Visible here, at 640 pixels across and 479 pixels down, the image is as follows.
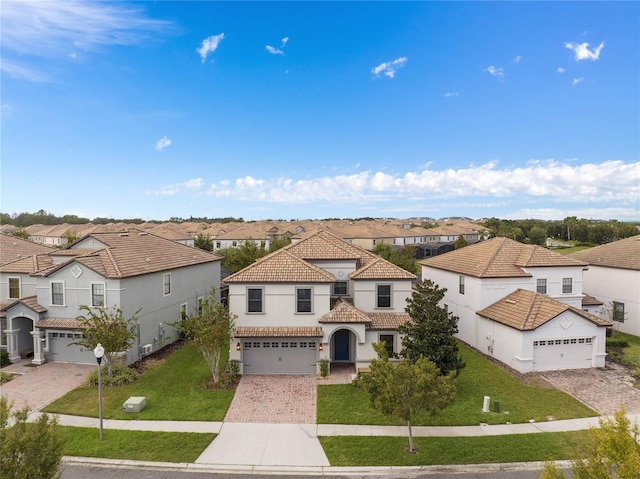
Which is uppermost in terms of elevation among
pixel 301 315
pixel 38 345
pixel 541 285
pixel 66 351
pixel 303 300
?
pixel 303 300

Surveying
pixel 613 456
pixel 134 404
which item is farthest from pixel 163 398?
pixel 613 456

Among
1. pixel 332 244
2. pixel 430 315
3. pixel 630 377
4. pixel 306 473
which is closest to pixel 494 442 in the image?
pixel 430 315

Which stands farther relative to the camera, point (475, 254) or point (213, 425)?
point (475, 254)

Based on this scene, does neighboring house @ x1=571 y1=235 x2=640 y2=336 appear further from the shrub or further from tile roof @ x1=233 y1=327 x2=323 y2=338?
the shrub

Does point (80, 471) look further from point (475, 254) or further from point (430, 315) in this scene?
point (475, 254)

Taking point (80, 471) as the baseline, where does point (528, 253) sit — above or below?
above

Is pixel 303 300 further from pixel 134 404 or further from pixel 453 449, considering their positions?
pixel 453 449
